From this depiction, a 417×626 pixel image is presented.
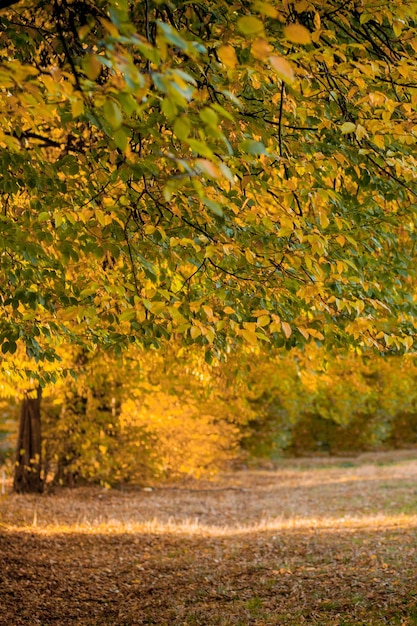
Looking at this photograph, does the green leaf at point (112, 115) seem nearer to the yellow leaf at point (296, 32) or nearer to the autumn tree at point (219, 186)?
the yellow leaf at point (296, 32)

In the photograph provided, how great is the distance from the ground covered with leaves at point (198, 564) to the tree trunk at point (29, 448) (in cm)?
57

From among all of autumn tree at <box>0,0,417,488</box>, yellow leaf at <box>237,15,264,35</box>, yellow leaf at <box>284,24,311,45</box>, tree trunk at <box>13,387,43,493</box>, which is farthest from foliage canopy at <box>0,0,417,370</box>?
tree trunk at <box>13,387,43,493</box>

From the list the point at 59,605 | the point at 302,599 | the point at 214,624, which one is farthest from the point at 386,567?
the point at 59,605

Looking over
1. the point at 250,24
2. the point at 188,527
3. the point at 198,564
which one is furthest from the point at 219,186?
the point at 188,527

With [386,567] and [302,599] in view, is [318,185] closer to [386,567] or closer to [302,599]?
[302,599]

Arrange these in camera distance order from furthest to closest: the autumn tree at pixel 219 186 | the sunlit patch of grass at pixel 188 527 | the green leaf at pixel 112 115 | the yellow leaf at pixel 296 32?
the sunlit patch of grass at pixel 188 527
the autumn tree at pixel 219 186
the yellow leaf at pixel 296 32
the green leaf at pixel 112 115

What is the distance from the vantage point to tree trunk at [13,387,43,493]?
17.1m

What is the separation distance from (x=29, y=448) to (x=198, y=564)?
868 cm

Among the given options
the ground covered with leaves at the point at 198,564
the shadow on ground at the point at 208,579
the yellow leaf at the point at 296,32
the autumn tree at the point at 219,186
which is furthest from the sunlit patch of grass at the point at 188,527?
the yellow leaf at the point at 296,32

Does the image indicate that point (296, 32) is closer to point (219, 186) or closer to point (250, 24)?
point (250, 24)

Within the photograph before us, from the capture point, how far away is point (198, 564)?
9.47 m

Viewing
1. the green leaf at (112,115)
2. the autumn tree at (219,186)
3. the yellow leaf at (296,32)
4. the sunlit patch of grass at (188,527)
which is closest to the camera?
the green leaf at (112,115)

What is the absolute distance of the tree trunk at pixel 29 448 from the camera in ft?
56.0

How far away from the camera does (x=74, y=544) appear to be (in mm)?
10891
